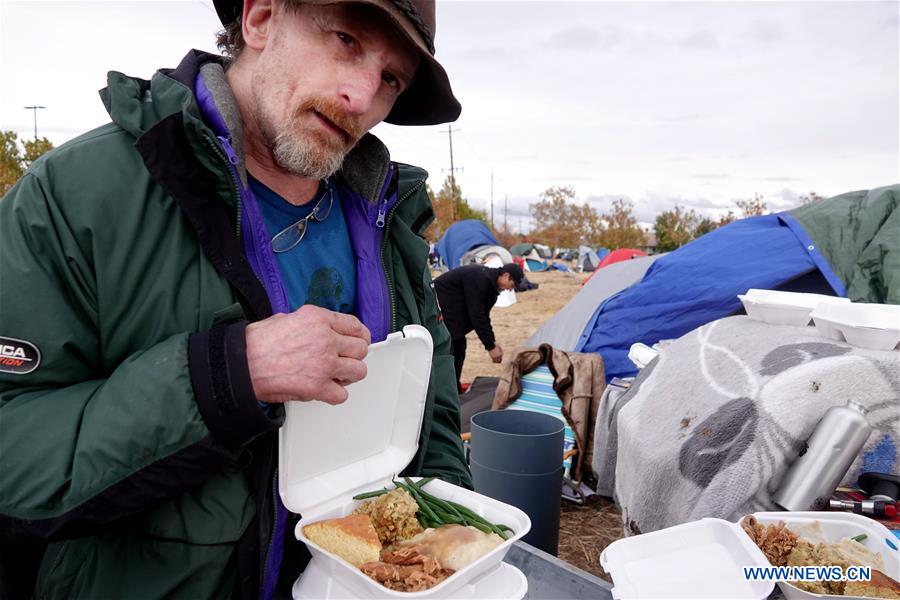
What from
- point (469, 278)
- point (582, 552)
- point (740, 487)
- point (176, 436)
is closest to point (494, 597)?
point (176, 436)

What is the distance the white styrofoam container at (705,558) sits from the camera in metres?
1.45

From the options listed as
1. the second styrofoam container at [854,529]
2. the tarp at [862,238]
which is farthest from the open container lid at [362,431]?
the tarp at [862,238]

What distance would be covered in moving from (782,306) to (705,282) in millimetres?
2006

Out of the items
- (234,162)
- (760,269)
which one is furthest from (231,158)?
(760,269)

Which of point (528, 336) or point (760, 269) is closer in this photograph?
point (760, 269)

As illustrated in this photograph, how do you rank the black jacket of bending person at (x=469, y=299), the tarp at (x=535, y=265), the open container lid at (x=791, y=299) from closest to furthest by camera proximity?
the open container lid at (x=791, y=299) → the black jacket of bending person at (x=469, y=299) → the tarp at (x=535, y=265)

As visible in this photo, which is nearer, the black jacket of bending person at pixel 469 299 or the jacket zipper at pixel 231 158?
the jacket zipper at pixel 231 158

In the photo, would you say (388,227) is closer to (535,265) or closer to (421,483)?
(421,483)

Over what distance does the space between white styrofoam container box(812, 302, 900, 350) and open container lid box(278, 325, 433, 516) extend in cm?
195

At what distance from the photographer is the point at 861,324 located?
247 centimetres

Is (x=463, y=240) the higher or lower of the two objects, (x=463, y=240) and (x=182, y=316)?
the lower

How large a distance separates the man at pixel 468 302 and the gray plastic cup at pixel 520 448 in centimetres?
354

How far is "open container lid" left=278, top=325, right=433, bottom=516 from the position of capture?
1.44 metres

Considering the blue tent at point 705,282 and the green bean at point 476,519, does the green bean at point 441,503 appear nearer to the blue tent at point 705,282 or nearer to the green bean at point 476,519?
the green bean at point 476,519
